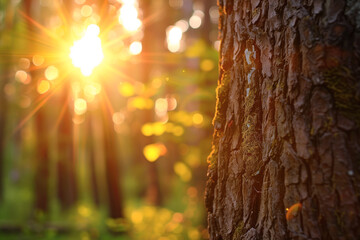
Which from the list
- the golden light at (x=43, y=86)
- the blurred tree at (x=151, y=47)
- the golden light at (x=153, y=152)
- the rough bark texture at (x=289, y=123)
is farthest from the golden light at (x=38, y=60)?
the rough bark texture at (x=289, y=123)

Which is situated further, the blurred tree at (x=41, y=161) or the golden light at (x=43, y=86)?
the blurred tree at (x=41, y=161)

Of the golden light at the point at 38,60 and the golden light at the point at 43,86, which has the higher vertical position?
the golden light at the point at 38,60

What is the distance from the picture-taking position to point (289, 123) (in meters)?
1.49

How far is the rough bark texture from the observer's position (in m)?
1.36

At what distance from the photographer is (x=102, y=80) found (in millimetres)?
10172

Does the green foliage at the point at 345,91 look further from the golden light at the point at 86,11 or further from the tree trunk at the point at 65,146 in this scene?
the tree trunk at the point at 65,146

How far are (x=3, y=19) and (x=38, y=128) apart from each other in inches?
199

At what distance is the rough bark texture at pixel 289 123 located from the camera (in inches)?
53.4

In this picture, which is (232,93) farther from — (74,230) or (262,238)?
(74,230)

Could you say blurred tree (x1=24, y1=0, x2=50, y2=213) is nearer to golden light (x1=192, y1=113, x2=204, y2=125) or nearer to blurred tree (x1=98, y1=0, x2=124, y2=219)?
blurred tree (x1=98, y1=0, x2=124, y2=219)

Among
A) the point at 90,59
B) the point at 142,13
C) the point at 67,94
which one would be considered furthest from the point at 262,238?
the point at 67,94

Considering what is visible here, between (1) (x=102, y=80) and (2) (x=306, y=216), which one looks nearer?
(2) (x=306, y=216)

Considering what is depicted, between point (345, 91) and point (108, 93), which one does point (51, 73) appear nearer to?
point (108, 93)

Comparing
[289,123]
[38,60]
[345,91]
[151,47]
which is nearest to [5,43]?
[38,60]
